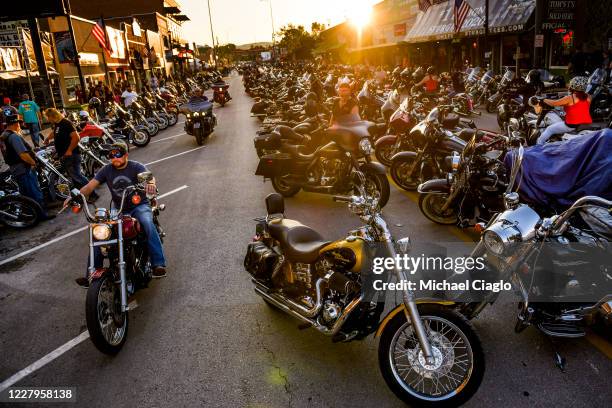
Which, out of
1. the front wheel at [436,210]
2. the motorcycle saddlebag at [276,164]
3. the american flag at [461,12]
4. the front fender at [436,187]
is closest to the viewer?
the front fender at [436,187]

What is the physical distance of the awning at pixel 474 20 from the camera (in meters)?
22.4

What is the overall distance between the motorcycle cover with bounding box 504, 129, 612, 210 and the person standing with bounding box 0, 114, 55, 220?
8.37 m

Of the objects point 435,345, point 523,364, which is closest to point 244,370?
point 435,345

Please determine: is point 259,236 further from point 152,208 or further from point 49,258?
point 49,258

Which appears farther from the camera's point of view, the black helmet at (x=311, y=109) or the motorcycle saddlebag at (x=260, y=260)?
the black helmet at (x=311, y=109)

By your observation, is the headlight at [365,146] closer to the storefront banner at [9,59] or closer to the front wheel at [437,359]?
the front wheel at [437,359]

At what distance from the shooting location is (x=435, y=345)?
3.23 metres

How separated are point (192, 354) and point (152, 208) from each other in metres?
2.26

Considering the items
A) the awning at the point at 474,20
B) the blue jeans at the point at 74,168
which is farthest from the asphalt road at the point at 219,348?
the awning at the point at 474,20

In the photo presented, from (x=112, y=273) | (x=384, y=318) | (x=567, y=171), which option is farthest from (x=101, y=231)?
(x=567, y=171)

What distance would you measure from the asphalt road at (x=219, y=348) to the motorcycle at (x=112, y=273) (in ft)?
0.78

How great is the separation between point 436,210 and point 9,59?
942 inches

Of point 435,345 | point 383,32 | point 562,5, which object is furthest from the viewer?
point 383,32

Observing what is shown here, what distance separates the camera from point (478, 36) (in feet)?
86.3
